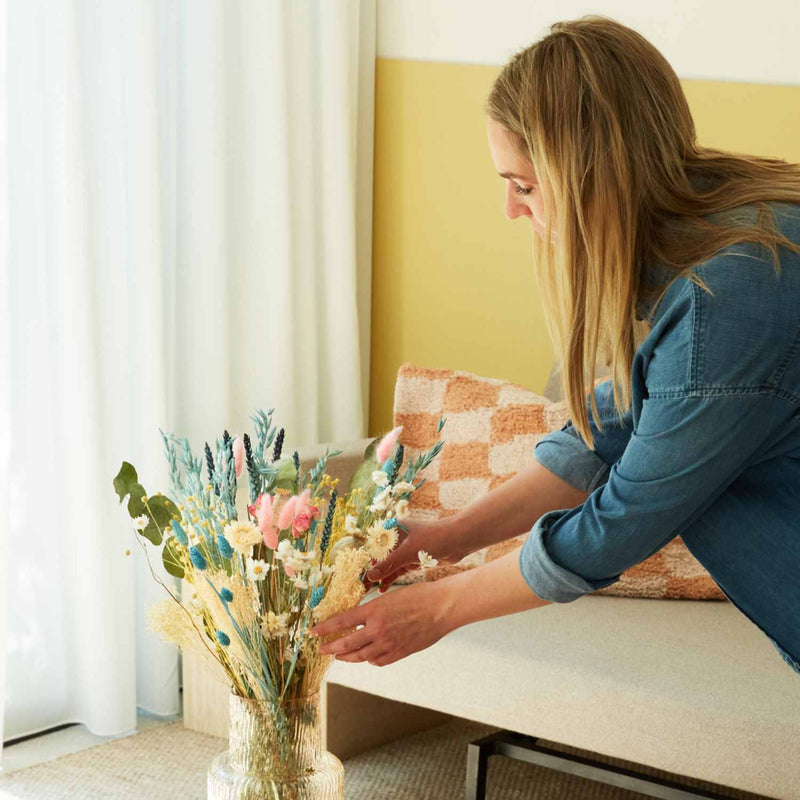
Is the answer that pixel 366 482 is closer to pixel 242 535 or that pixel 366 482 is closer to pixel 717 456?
pixel 242 535

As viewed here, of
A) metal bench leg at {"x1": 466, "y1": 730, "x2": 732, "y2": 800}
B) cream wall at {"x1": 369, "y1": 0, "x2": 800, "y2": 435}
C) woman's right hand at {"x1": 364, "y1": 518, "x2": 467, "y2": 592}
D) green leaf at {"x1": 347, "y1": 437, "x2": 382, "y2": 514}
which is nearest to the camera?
green leaf at {"x1": 347, "y1": 437, "x2": 382, "y2": 514}

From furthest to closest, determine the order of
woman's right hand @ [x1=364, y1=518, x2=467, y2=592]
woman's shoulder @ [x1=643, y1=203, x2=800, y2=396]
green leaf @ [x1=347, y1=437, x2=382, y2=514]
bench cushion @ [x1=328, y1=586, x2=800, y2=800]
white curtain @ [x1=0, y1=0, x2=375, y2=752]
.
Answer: white curtain @ [x1=0, y1=0, x2=375, y2=752] < bench cushion @ [x1=328, y1=586, x2=800, y2=800] < woman's right hand @ [x1=364, y1=518, x2=467, y2=592] < green leaf @ [x1=347, y1=437, x2=382, y2=514] < woman's shoulder @ [x1=643, y1=203, x2=800, y2=396]

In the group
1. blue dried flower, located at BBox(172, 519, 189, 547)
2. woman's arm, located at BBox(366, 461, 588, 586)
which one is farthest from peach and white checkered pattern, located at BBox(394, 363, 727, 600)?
blue dried flower, located at BBox(172, 519, 189, 547)

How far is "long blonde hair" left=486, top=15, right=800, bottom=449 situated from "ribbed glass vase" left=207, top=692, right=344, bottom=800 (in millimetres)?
495

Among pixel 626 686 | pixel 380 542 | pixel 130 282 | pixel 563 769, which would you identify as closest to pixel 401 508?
pixel 380 542

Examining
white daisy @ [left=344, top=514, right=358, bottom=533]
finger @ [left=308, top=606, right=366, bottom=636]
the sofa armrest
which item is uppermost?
white daisy @ [left=344, top=514, right=358, bottom=533]

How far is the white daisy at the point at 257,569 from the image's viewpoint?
1.10 meters

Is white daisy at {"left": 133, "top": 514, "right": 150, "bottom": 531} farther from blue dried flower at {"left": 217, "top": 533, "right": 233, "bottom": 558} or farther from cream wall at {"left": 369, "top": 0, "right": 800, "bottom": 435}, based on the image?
cream wall at {"left": 369, "top": 0, "right": 800, "bottom": 435}

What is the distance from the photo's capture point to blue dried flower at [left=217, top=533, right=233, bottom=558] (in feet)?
3.69

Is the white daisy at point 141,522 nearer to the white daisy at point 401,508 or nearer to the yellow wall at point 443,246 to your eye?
the white daisy at point 401,508

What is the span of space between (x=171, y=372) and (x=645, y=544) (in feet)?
5.61

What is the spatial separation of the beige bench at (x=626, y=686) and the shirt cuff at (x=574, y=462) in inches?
21.6

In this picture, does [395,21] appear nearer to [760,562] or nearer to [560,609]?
[560,609]

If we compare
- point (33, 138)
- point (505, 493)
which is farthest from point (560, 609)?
point (33, 138)
